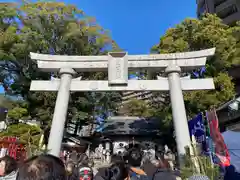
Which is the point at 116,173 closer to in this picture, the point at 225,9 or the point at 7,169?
the point at 7,169

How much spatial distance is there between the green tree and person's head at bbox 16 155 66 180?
11.7 m

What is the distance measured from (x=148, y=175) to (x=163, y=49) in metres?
11.6

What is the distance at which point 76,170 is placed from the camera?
11.2 ft

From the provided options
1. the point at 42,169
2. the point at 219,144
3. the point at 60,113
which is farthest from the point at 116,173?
the point at 60,113

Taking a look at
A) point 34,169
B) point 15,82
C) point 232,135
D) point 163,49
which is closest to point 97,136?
point 15,82

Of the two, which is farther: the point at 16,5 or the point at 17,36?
the point at 16,5

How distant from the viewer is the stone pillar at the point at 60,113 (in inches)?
270

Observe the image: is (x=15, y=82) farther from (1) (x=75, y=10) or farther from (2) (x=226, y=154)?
(2) (x=226, y=154)

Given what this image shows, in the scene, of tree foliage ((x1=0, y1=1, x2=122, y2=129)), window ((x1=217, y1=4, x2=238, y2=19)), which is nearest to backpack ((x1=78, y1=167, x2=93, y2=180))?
tree foliage ((x1=0, y1=1, x2=122, y2=129))

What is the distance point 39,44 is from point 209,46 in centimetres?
1114

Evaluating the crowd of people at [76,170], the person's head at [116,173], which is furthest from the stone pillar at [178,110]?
the person's head at [116,173]

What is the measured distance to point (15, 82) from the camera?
51.4 ft

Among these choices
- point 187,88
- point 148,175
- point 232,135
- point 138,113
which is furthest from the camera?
point 138,113

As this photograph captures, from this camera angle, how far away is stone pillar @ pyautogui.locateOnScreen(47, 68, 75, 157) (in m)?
6.86
